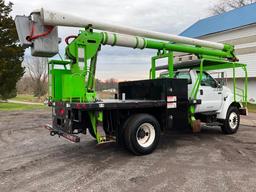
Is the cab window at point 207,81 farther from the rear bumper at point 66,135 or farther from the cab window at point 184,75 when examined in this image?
the rear bumper at point 66,135

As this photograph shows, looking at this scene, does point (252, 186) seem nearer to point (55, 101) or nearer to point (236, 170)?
point (236, 170)

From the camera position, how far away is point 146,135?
6617 mm

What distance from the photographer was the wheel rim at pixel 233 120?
9.23 meters

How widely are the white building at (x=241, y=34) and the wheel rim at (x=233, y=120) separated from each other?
1507cm

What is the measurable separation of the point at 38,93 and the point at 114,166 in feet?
117

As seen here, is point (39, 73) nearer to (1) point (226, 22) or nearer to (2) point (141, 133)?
(1) point (226, 22)

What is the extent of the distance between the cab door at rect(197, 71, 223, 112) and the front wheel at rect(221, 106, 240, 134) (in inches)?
22.0

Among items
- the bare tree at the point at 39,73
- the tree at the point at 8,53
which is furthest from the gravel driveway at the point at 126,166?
the bare tree at the point at 39,73

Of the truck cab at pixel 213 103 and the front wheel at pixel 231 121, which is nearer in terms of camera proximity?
the truck cab at pixel 213 103

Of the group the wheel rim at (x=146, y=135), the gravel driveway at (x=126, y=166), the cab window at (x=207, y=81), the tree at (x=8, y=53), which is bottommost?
the gravel driveway at (x=126, y=166)

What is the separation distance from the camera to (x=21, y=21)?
5930mm

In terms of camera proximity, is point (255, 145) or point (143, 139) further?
point (255, 145)

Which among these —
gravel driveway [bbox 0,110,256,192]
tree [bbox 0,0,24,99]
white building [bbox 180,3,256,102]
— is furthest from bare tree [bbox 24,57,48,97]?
gravel driveway [bbox 0,110,256,192]

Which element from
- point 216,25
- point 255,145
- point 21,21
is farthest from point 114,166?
point 216,25
